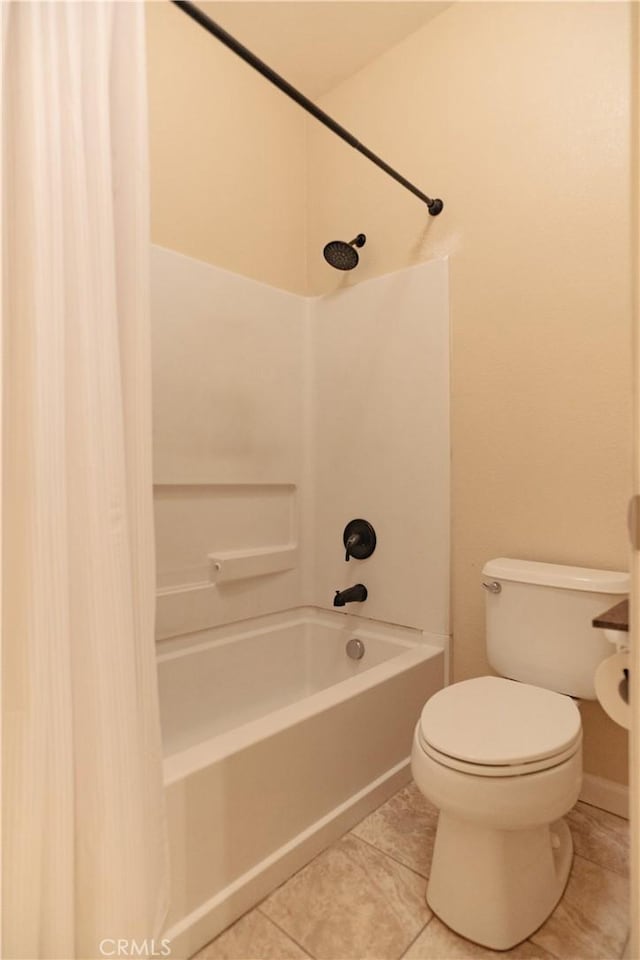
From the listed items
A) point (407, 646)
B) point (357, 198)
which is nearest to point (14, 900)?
point (407, 646)

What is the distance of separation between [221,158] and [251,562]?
1.66 metres

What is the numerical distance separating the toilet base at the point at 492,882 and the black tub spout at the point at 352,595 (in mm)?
923

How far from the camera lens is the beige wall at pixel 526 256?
162cm

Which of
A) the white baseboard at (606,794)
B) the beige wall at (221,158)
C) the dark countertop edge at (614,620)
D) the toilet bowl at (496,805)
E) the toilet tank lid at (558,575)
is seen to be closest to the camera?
the dark countertop edge at (614,620)

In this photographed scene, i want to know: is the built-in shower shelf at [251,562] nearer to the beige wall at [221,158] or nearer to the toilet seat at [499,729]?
the toilet seat at [499,729]

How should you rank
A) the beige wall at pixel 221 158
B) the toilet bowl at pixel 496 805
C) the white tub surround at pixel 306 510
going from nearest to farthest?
the toilet bowl at pixel 496 805 → the white tub surround at pixel 306 510 → the beige wall at pixel 221 158

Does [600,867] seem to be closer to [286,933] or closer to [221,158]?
[286,933]

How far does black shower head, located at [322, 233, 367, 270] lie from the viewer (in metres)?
2.10

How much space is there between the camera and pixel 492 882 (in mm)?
1180

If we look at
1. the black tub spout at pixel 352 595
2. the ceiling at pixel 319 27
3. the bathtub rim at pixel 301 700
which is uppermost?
the ceiling at pixel 319 27

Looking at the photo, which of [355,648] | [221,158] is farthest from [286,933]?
[221,158]

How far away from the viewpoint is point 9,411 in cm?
84

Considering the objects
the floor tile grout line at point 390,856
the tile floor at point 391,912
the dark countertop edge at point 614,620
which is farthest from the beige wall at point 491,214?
the dark countertop edge at point 614,620

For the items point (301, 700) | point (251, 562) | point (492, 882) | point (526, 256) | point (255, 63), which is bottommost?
point (492, 882)
